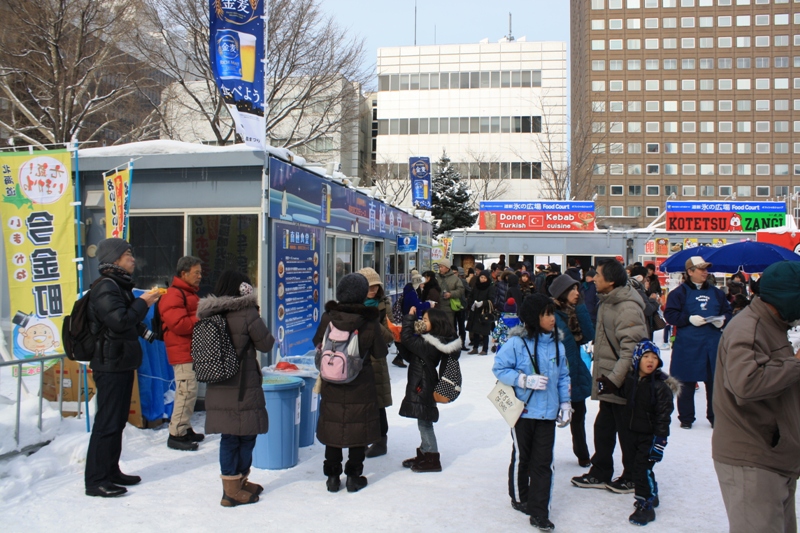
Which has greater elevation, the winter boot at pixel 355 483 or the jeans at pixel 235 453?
the jeans at pixel 235 453

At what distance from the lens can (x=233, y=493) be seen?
14.9 ft

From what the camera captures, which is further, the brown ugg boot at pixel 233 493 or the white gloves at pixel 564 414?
the brown ugg boot at pixel 233 493

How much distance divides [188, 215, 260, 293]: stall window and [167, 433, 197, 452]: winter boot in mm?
2206

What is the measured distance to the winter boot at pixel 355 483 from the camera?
4.86 meters

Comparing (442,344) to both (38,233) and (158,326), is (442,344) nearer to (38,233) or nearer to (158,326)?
(158,326)

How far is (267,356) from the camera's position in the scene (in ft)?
25.0

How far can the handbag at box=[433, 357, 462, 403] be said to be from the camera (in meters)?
5.16

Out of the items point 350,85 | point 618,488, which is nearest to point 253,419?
point 618,488

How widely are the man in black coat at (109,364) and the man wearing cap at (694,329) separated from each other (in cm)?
540

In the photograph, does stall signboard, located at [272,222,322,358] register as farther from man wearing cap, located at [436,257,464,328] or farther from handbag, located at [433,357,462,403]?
man wearing cap, located at [436,257,464,328]

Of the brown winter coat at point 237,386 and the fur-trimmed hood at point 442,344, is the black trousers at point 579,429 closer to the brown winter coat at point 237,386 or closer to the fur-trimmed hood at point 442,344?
the fur-trimmed hood at point 442,344

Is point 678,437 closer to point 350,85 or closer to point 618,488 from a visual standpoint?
point 618,488

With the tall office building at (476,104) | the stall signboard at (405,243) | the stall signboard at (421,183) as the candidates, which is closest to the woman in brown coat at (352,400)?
the stall signboard at (405,243)

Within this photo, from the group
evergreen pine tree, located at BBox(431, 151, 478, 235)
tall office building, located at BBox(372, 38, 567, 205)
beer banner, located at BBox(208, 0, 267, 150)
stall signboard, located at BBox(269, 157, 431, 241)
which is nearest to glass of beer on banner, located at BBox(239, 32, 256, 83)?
beer banner, located at BBox(208, 0, 267, 150)
